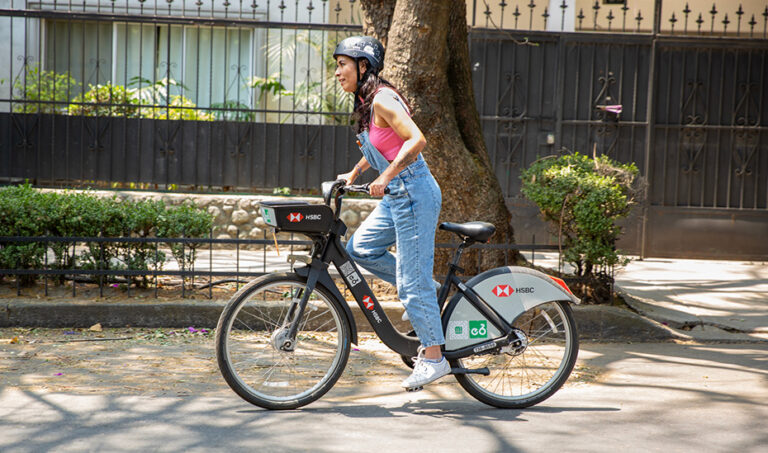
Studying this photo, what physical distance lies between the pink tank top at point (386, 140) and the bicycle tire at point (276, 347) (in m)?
0.83

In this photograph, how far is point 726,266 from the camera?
398 inches

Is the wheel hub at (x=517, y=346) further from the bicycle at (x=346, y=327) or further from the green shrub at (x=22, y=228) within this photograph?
the green shrub at (x=22, y=228)

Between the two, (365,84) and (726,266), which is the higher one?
(365,84)

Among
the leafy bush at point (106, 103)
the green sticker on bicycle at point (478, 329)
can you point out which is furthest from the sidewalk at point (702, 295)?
the leafy bush at point (106, 103)

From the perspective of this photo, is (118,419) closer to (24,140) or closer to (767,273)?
(24,140)

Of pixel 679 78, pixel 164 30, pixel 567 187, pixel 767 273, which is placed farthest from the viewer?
pixel 164 30

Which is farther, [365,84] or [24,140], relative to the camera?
[24,140]

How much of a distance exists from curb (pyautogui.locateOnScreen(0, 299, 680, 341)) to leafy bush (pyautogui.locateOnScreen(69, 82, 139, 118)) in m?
4.53

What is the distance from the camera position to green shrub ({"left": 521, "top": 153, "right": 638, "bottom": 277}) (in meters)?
6.59

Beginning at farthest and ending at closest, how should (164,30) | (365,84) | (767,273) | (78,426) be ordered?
(164,30) → (767,273) → (365,84) → (78,426)

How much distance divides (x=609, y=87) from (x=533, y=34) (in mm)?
1199

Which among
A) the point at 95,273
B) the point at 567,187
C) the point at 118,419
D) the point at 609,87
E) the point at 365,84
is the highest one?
the point at 609,87

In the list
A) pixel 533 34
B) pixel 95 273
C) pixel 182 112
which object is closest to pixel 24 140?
pixel 182 112

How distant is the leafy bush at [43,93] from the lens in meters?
10.5
